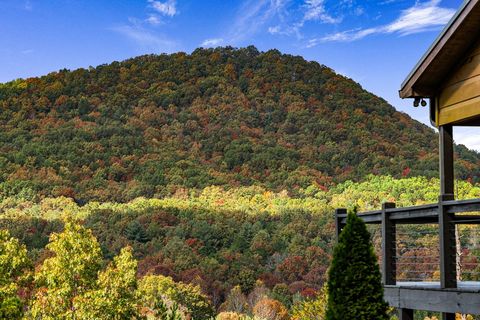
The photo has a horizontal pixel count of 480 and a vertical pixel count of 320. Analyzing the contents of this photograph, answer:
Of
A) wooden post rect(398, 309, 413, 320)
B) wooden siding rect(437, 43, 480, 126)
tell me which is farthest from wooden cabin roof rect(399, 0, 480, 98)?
wooden post rect(398, 309, 413, 320)

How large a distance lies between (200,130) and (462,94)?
259ft

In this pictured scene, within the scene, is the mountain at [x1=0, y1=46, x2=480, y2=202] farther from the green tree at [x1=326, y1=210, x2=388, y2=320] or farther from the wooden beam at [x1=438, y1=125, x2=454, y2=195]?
the green tree at [x1=326, y1=210, x2=388, y2=320]

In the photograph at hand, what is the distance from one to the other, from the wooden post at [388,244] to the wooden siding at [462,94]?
1044mm

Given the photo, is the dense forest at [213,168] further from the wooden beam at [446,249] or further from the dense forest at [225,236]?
the wooden beam at [446,249]

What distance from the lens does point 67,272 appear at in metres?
18.1

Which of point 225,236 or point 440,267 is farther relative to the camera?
point 225,236

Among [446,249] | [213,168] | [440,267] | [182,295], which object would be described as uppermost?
[213,168]

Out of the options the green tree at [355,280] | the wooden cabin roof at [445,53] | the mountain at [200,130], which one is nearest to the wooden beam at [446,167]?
the wooden cabin roof at [445,53]

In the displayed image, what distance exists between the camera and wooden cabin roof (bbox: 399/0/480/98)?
689 cm

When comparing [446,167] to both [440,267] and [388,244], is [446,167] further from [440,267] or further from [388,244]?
[440,267]

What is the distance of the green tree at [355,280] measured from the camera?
6.33 m

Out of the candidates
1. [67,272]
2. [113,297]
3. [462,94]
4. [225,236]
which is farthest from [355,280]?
[225,236]

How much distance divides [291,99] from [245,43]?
11735mm

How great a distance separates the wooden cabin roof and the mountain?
196 ft
